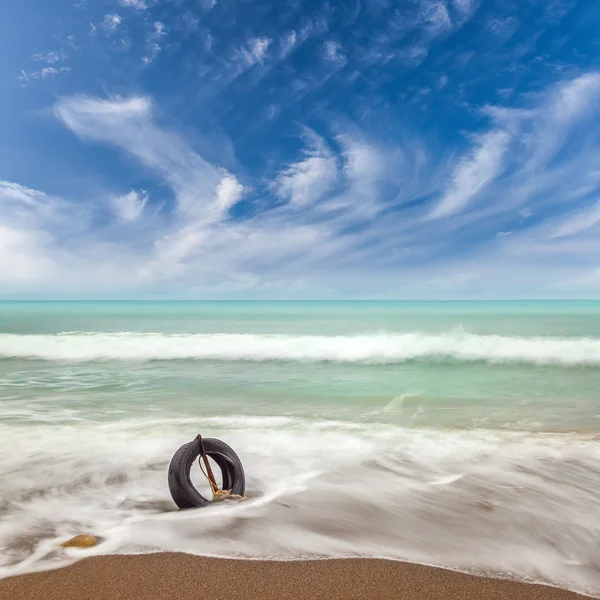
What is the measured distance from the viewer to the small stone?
325cm

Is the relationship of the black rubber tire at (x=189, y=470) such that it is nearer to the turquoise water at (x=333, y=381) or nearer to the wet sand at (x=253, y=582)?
the wet sand at (x=253, y=582)

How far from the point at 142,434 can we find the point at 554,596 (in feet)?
19.1

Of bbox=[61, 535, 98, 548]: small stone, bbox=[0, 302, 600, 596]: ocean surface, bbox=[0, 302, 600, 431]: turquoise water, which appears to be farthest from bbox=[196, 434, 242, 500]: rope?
bbox=[0, 302, 600, 431]: turquoise water

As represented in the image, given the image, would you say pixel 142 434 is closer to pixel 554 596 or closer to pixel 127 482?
pixel 127 482

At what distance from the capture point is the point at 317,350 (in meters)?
19.5

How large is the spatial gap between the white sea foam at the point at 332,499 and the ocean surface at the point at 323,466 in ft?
0.07

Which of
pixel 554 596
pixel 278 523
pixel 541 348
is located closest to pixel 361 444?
pixel 278 523

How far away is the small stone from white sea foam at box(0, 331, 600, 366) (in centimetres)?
1383

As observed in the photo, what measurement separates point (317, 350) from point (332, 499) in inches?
597

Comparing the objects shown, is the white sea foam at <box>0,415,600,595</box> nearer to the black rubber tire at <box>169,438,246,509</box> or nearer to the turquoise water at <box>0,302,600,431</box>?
the black rubber tire at <box>169,438,246,509</box>

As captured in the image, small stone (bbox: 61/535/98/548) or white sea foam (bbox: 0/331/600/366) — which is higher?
white sea foam (bbox: 0/331/600/366)

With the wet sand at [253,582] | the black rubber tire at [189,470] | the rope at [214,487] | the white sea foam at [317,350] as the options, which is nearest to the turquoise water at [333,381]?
the white sea foam at [317,350]

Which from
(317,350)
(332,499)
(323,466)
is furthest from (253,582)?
(317,350)

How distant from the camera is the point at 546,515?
401 cm
